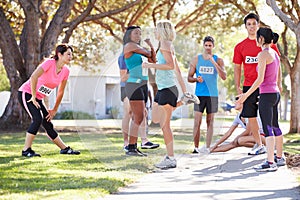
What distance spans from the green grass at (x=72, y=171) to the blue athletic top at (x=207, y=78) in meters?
1.28

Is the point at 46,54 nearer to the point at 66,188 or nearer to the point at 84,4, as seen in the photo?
the point at 84,4

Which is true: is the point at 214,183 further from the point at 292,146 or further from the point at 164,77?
the point at 292,146

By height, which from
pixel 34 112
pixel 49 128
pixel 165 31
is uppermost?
pixel 165 31

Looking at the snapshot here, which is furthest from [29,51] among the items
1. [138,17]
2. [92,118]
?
[138,17]

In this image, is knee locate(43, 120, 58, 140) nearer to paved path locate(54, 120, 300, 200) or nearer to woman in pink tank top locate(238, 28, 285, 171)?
paved path locate(54, 120, 300, 200)

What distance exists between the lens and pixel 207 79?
9.96 metres

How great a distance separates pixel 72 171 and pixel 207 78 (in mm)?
3139

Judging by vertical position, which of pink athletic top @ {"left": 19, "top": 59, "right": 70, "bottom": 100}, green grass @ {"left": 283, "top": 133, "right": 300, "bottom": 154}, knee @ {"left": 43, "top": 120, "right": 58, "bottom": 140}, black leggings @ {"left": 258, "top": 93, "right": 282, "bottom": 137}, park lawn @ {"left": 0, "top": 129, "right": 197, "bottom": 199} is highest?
pink athletic top @ {"left": 19, "top": 59, "right": 70, "bottom": 100}

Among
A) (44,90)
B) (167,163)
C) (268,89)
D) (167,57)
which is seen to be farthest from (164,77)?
(44,90)

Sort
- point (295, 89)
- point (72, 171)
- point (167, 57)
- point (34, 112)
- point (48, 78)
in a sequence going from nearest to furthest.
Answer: point (72, 171), point (167, 57), point (48, 78), point (34, 112), point (295, 89)

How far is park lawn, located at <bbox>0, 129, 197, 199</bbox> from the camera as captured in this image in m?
6.39

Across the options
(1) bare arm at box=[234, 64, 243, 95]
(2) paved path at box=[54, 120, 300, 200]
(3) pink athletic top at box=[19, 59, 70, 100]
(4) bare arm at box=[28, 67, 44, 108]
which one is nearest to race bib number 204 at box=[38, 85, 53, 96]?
(3) pink athletic top at box=[19, 59, 70, 100]

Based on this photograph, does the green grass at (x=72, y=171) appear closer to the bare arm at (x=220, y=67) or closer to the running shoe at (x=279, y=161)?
the bare arm at (x=220, y=67)

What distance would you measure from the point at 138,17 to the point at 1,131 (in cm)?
966
